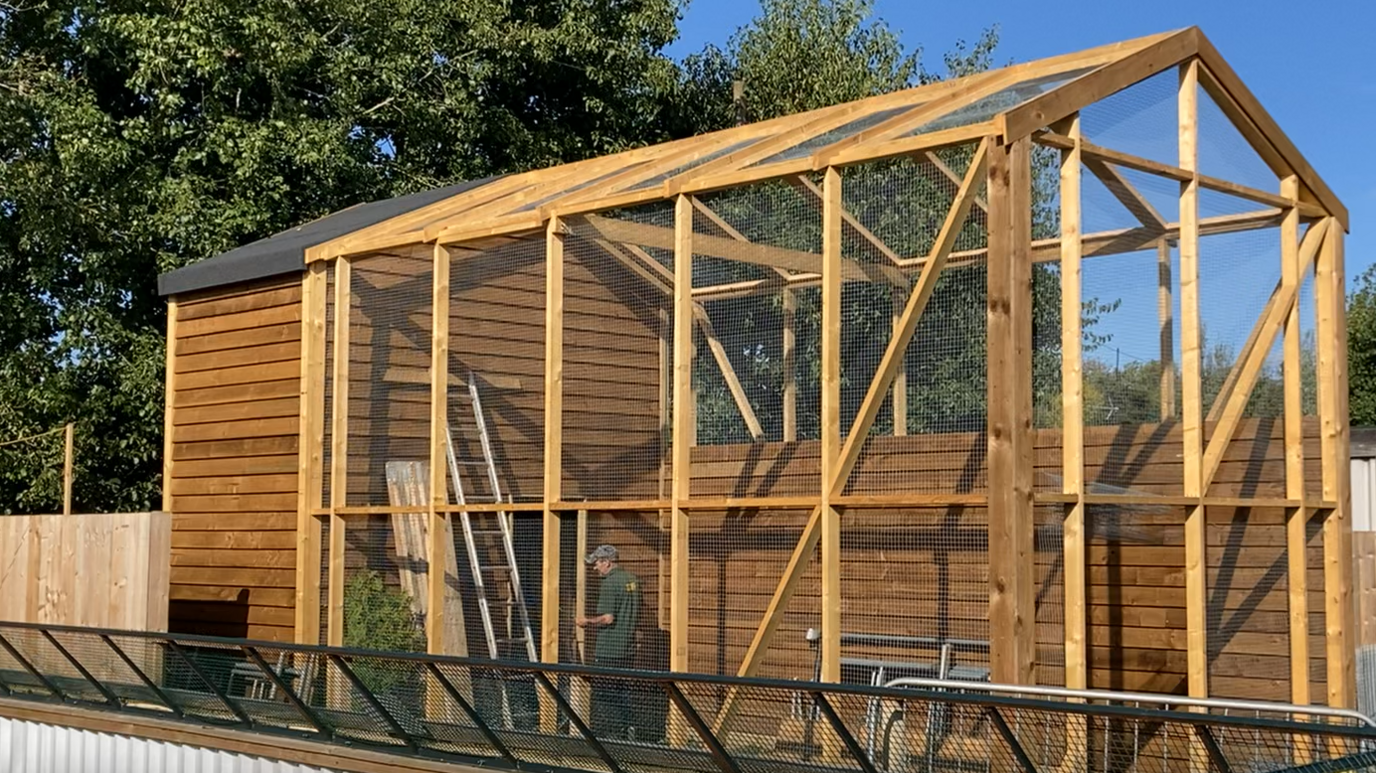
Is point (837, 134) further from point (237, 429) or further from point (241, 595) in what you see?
point (241, 595)

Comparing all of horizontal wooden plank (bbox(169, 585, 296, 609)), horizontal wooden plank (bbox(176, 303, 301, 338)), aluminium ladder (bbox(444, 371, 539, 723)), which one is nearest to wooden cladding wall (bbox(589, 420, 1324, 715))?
aluminium ladder (bbox(444, 371, 539, 723))

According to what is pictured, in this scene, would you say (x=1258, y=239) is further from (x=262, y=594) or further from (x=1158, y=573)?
(x=262, y=594)

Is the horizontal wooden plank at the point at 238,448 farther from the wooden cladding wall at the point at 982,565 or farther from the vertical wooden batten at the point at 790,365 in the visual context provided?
the vertical wooden batten at the point at 790,365

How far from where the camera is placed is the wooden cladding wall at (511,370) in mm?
10734

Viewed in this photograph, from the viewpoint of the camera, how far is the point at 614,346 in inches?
433

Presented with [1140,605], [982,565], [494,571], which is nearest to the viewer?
[982,565]

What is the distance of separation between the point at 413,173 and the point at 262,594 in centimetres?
1228

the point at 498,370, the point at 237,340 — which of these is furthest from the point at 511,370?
the point at 237,340

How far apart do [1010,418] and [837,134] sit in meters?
2.76

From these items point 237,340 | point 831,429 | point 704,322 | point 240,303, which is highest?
point 240,303

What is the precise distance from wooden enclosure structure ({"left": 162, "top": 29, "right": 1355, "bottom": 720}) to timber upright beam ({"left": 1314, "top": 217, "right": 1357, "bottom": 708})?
24mm

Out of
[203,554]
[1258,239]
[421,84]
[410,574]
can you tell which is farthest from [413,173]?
[1258,239]

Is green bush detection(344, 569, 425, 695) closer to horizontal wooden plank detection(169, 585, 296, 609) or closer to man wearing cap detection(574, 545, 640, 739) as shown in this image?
horizontal wooden plank detection(169, 585, 296, 609)

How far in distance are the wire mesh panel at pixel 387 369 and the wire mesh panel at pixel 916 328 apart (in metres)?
3.65
